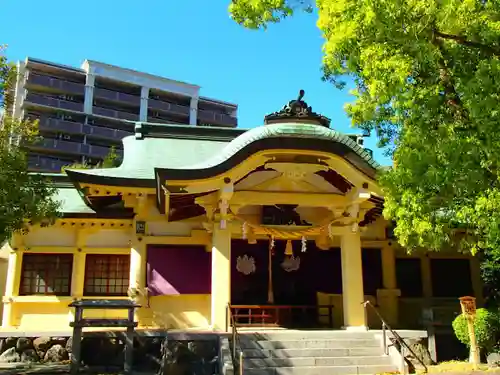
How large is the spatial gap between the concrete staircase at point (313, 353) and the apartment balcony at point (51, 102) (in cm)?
5092

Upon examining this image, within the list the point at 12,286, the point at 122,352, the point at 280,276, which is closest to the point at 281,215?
the point at 280,276

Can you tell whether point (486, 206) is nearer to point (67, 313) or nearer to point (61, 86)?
point (67, 313)

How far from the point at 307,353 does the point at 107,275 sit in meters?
6.09

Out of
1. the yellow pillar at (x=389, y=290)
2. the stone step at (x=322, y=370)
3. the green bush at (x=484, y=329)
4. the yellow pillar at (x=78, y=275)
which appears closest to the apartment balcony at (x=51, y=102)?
the yellow pillar at (x=78, y=275)

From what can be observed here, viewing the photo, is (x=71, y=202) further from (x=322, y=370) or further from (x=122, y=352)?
(x=322, y=370)

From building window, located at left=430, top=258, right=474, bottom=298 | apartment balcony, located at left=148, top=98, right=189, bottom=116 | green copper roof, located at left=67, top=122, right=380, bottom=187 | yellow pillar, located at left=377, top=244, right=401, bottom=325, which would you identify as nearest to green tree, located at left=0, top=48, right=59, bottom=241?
green copper roof, located at left=67, top=122, right=380, bottom=187

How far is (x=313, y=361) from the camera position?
31.2 ft

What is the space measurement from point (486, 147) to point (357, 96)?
2.55 m

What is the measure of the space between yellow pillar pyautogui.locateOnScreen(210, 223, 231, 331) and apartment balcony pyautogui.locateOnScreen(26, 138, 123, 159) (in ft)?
142

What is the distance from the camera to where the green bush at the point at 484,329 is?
9969 mm

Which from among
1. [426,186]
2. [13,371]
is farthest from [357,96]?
[13,371]

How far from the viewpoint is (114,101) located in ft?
196

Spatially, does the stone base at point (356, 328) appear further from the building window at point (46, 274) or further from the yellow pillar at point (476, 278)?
the building window at point (46, 274)

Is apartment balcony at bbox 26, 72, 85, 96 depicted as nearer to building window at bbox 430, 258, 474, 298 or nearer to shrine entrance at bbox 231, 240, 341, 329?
shrine entrance at bbox 231, 240, 341, 329
